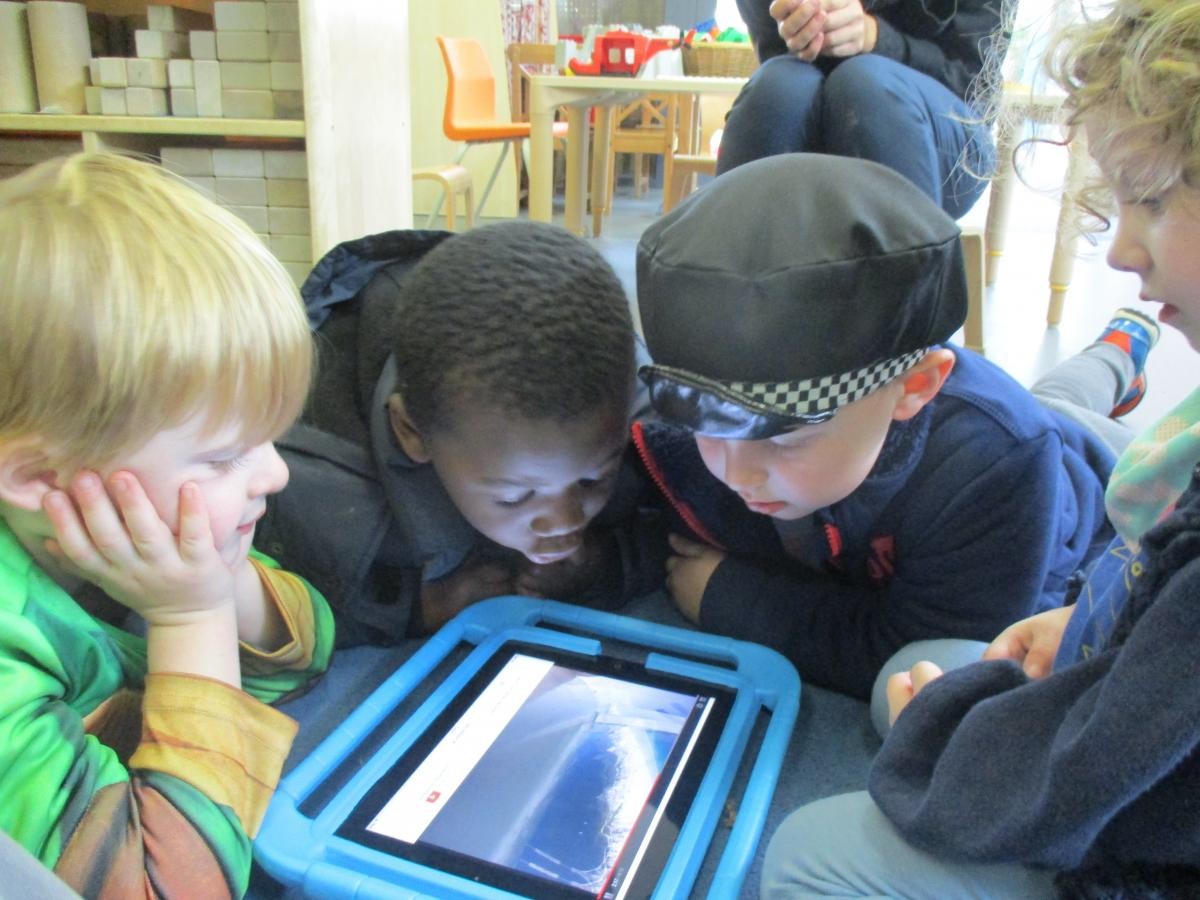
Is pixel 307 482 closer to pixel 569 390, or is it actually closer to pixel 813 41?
pixel 569 390

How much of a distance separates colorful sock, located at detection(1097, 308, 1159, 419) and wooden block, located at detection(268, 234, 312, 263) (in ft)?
4.30

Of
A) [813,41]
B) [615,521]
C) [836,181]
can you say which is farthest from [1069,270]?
[836,181]

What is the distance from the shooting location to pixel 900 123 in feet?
4.37

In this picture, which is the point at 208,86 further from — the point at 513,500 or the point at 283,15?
the point at 513,500

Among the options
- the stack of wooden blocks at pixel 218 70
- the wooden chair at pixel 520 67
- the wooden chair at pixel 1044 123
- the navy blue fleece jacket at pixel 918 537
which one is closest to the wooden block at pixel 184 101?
the stack of wooden blocks at pixel 218 70

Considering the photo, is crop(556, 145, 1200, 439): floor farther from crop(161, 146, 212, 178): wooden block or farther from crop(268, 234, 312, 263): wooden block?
crop(161, 146, 212, 178): wooden block

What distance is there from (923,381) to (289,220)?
3.97 feet

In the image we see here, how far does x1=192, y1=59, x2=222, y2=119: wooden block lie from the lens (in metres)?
1.56

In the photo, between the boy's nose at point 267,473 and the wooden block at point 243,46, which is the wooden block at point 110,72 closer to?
the wooden block at point 243,46

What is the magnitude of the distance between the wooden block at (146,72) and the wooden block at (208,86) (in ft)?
0.19

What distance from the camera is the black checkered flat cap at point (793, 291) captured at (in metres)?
0.65

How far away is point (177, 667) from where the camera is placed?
0.68 metres

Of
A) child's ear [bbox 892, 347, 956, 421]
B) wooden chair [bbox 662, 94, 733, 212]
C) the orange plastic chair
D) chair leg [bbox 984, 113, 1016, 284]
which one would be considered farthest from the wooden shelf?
wooden chair [bbox 662, 94, 733, 212]

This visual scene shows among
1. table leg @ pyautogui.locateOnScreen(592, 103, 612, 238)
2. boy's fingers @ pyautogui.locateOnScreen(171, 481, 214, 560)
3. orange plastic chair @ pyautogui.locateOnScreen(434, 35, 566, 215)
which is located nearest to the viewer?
boy's fingers @ pyautogui.locateOnScreen(171, 481, 214, 560)
